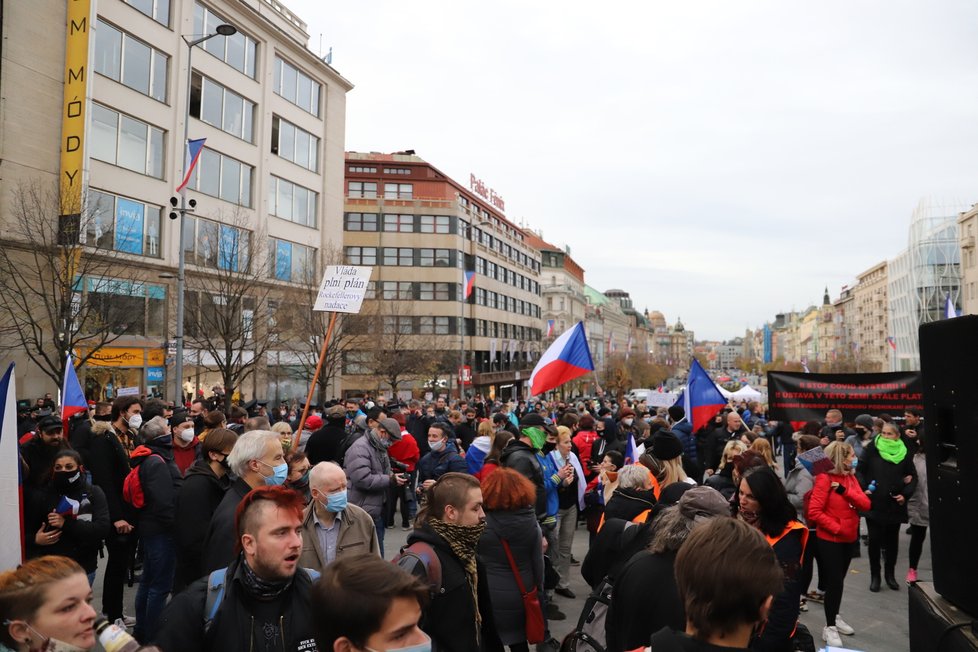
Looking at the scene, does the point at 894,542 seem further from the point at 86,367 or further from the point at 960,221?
the point at 960,221

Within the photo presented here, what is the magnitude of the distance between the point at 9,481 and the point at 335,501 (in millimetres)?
2115

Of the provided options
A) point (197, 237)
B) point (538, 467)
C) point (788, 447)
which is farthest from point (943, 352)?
point (197, 237)

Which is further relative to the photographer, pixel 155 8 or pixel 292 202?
pixel 292 202

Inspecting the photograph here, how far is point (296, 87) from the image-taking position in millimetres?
37906

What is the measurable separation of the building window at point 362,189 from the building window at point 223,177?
84.8 feet

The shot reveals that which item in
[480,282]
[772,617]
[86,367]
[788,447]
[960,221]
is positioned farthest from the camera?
[960,221]

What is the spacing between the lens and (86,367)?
2380 centimetres

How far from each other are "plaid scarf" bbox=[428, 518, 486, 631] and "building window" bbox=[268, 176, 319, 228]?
34283 mm

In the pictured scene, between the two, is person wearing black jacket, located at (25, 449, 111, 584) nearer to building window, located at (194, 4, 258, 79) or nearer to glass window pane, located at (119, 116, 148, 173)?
glass window pane, located at (119, 116, 148, 173)

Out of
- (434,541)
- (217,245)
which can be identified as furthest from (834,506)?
(217,245)

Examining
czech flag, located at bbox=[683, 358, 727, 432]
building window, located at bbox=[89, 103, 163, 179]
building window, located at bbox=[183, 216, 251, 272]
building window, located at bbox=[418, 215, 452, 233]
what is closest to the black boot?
czech flag, located at bbox=[683, 358, 727, 432]

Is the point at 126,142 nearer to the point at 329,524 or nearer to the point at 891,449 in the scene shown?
the point at 329,524

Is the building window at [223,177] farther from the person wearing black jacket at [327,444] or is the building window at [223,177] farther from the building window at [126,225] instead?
the person wearing black jacket at [327,444]

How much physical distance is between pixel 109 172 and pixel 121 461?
23269 mm
